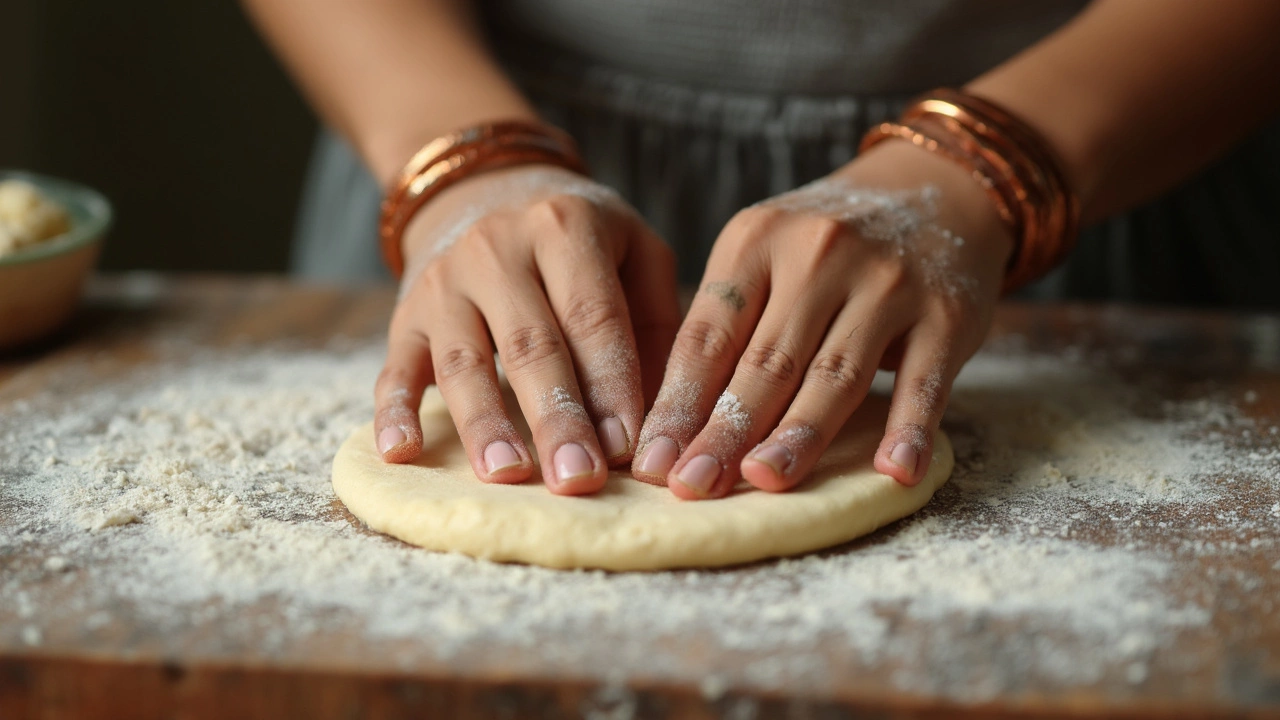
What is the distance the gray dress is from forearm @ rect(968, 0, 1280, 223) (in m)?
0.26

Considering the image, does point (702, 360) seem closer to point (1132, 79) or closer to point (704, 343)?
point (704, 343)

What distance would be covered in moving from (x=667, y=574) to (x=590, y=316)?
1.07 ft

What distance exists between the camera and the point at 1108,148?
1.39m

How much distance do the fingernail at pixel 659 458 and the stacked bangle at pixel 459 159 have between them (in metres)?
0.54

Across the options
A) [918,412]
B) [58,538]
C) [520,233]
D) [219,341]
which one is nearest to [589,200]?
[520,233]

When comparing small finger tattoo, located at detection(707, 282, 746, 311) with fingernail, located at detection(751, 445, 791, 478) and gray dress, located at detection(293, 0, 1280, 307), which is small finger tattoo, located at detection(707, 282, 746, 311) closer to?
fingernail, located at detection(751, 445, 791, 478)

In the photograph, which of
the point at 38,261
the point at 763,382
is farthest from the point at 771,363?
the point at 38,261

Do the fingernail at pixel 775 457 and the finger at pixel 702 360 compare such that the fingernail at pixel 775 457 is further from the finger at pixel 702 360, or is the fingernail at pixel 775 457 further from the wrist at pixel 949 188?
the wrist at pixel 949 188

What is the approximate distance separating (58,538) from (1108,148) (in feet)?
4.43

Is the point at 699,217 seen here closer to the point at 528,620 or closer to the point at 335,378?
the point at 335,378

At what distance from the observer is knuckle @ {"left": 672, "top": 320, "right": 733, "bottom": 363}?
1136 mm

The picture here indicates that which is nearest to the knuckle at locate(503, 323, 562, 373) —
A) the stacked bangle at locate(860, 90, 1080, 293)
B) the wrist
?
the wrist

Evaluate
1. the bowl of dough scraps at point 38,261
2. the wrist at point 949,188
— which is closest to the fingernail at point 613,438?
the wrist at point 949,188

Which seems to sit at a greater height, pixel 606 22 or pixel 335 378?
pixel 606 22
